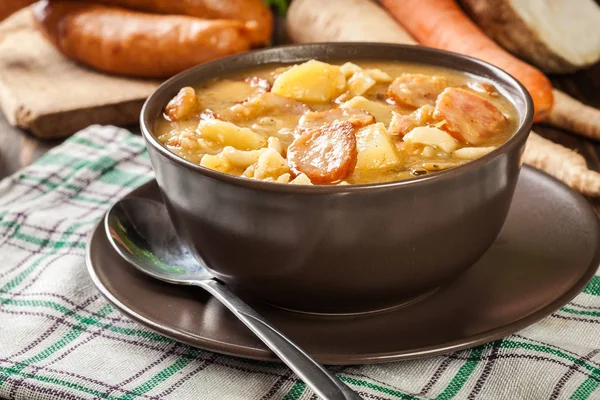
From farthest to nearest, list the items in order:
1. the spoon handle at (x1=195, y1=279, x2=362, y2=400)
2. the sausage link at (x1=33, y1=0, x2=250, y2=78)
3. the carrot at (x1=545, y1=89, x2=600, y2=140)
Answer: the sausage link at (x1=33, y1=0, x2=250, y2=78) → the carrot at (x1=545, y1=89, x2=600, y2=140) → the spoon handle at (x1=195, y1=279, x2=362, y2=400)

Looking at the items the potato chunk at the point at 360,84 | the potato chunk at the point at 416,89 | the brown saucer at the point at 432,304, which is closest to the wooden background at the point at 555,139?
the brown saucer at the point at 432,304

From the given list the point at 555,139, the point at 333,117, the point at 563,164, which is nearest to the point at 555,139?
the point at 555,139

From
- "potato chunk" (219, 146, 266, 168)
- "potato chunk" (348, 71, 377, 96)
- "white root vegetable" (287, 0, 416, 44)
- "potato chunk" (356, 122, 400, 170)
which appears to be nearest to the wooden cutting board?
"white root vegetable" (287, 0, 416, 44)

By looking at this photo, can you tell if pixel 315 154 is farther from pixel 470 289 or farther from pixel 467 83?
pixel 467 83

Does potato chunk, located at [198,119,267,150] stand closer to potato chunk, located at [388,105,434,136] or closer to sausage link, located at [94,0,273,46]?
potato chunk, located at [388,105,434,136]

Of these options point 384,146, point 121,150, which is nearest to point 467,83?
point 384,146

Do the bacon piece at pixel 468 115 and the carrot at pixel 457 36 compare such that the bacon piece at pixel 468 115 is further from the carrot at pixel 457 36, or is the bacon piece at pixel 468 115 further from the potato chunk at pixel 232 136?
the carrot at pixel 457 36
